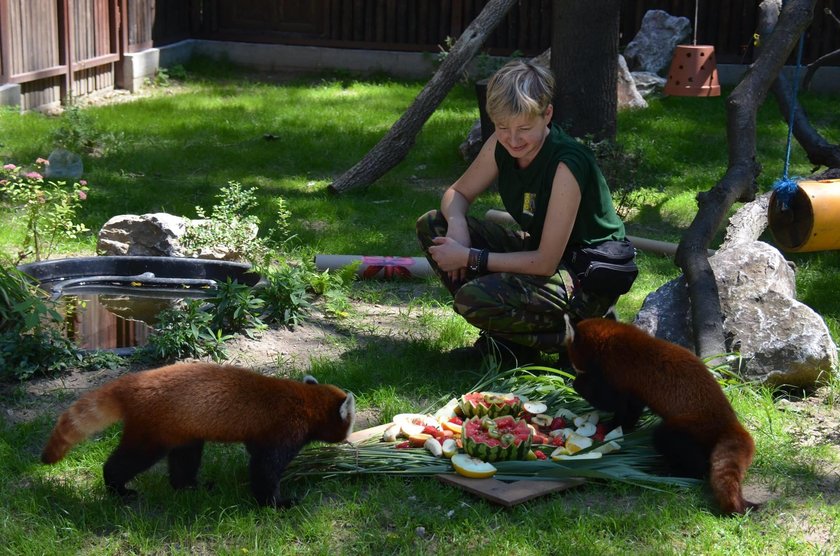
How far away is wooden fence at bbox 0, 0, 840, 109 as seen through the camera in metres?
12.6

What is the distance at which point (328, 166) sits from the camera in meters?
10.6

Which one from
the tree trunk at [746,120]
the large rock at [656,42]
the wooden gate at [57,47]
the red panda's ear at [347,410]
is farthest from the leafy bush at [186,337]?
the large rock at [656,42]

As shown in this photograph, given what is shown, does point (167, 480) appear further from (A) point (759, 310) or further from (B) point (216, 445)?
(A) point (759, 310)

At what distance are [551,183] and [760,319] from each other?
4.70 ft

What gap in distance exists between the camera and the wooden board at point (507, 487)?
3916 mm

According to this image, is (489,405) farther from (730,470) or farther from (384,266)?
(384,266)

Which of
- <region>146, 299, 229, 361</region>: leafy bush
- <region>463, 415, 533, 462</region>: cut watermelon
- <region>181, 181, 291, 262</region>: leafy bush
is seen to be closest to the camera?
<region>463, 415, 533, 462</region>: cut watermelon

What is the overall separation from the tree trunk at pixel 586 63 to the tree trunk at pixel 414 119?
2.50 ft

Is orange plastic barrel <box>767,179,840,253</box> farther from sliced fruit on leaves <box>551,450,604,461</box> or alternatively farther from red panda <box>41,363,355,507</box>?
red panda <box>41,363,355,507</box>

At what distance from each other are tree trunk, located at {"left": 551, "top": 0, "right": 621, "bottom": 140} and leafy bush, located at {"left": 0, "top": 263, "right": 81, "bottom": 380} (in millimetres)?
5469

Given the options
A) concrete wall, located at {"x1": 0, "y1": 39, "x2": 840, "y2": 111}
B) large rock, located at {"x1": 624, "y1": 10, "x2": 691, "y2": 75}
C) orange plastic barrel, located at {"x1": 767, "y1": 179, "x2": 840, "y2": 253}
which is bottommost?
orange plastic barrel, located at {"x1": 767, "y1": 179, "x2": 840, "y2": 253}

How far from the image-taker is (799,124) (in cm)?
859

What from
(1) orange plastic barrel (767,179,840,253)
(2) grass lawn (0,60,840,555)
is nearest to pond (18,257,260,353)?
(2) grass lawn (0,60,840,555)

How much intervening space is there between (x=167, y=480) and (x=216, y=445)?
421mm
